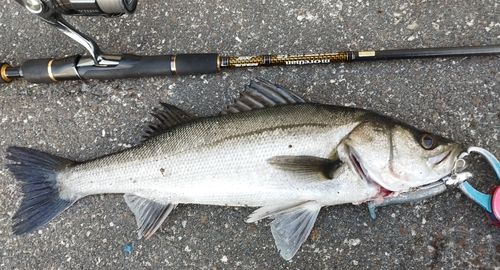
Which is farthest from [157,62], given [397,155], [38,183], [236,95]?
[397,155]

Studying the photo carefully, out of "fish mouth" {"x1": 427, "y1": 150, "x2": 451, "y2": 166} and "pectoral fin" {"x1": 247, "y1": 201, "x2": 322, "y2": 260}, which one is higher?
"fish mouth" {"x1": 427, "y1": 150, "x2": 451, "y2": 166}

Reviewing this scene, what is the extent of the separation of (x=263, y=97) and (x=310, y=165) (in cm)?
50

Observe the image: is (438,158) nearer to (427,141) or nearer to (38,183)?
(427,141)

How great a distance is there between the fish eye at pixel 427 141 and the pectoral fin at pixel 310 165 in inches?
17.1

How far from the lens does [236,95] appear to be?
8.34 feet

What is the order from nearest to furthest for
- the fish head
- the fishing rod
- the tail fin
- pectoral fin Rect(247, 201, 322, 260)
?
1. the fish head
2. pectoral fin Rect(247, 201, 322, 260)
3. the fishing rod
4. the tail fin

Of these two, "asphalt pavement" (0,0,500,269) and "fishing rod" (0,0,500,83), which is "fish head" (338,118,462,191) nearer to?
"asphalt pavement" (0,0,500,269)

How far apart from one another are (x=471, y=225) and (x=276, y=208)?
1.16 m

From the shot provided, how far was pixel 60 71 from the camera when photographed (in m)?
2.43

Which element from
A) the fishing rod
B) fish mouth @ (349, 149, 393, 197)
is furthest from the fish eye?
the fishing rod

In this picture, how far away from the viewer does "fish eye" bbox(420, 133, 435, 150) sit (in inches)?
77.1

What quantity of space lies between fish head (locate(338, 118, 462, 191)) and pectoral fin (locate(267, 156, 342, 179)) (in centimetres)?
8

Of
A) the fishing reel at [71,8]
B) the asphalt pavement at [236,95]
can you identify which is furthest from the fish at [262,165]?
the fishing reel at [71,8]

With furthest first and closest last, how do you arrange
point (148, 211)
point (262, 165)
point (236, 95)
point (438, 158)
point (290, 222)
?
point (236, 95)
point (148, 211)
point (290, 222)
point (262, 165)
point (438, 158)
